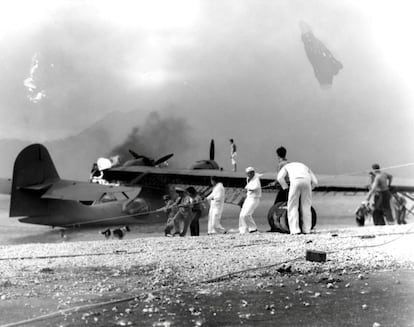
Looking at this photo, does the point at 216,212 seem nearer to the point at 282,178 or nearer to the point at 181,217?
the point at 181,217

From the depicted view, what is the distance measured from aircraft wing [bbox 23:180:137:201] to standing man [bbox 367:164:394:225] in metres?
7.83

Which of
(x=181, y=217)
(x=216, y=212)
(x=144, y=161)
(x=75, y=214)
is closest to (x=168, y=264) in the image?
(x=216, y=212)

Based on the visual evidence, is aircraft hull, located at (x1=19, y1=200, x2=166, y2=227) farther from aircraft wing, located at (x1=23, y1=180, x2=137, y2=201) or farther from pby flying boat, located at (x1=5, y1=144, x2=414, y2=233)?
aircraft wing, located at (x1=23, y1=180, x2=137, y2=201)

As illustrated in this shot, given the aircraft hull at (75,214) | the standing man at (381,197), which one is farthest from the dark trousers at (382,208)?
the aircraft hull at (75,214)

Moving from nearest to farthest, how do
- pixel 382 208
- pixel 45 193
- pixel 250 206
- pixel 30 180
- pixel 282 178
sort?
1. pixel 282 178
2. pixel 250 206
3. pixel 382 208
4. pixel 45 193
5. pixel 30 180

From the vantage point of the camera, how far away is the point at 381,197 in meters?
11.5

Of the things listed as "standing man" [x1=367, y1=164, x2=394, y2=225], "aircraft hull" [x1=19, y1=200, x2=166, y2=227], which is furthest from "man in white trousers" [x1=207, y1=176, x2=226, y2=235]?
"aircraft hull" [x1=19, y1=200, x2=166, y2=227]

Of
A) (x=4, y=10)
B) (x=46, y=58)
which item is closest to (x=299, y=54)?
(x=46, y=58)

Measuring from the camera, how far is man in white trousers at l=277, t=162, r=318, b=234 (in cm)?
898

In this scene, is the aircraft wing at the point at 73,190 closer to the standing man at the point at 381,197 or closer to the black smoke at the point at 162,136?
the standing man at the point at 381,197

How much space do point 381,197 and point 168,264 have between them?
7357mm

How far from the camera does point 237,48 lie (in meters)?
20.8

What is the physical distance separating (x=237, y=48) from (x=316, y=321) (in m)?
18.6

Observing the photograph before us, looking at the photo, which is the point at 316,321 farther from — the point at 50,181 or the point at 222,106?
the point at 222,106
